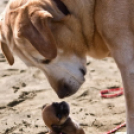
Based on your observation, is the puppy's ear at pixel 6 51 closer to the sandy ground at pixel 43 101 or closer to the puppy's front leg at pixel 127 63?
the sandy ground at pixel 43 101

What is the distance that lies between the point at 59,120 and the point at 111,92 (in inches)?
45.4

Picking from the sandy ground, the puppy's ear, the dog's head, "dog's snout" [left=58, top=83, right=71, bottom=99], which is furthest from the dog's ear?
the sandy ground

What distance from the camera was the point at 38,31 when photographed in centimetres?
288

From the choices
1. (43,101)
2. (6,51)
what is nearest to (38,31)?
(6,51)

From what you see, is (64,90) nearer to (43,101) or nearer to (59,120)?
(59,120)

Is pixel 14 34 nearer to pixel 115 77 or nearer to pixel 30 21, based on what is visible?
pixel 30 21

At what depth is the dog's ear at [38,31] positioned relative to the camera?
2881 mm

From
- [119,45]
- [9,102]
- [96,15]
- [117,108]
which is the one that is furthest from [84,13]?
[9,102]

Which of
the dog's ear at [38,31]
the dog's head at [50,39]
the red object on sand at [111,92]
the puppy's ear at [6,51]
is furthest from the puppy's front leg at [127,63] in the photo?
the red object on sand at [111,92]

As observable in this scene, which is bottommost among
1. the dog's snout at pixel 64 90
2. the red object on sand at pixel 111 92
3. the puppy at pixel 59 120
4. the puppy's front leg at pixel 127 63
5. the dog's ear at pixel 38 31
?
the red object on sand at pixel 111 92

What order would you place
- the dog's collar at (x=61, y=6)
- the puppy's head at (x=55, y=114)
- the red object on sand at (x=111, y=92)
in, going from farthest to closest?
1. the red object on sand at (x=111, y=92)
2. the puppy's head at (x=55, y=114)
3. the dog's collar at (x=61, y=6)

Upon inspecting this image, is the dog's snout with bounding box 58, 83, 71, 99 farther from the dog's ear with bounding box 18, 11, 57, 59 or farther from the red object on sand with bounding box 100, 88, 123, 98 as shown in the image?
the red object on sand with bounding box 100, 88, 123, 98

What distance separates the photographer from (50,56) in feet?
9.73

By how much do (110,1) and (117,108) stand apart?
138 cm
